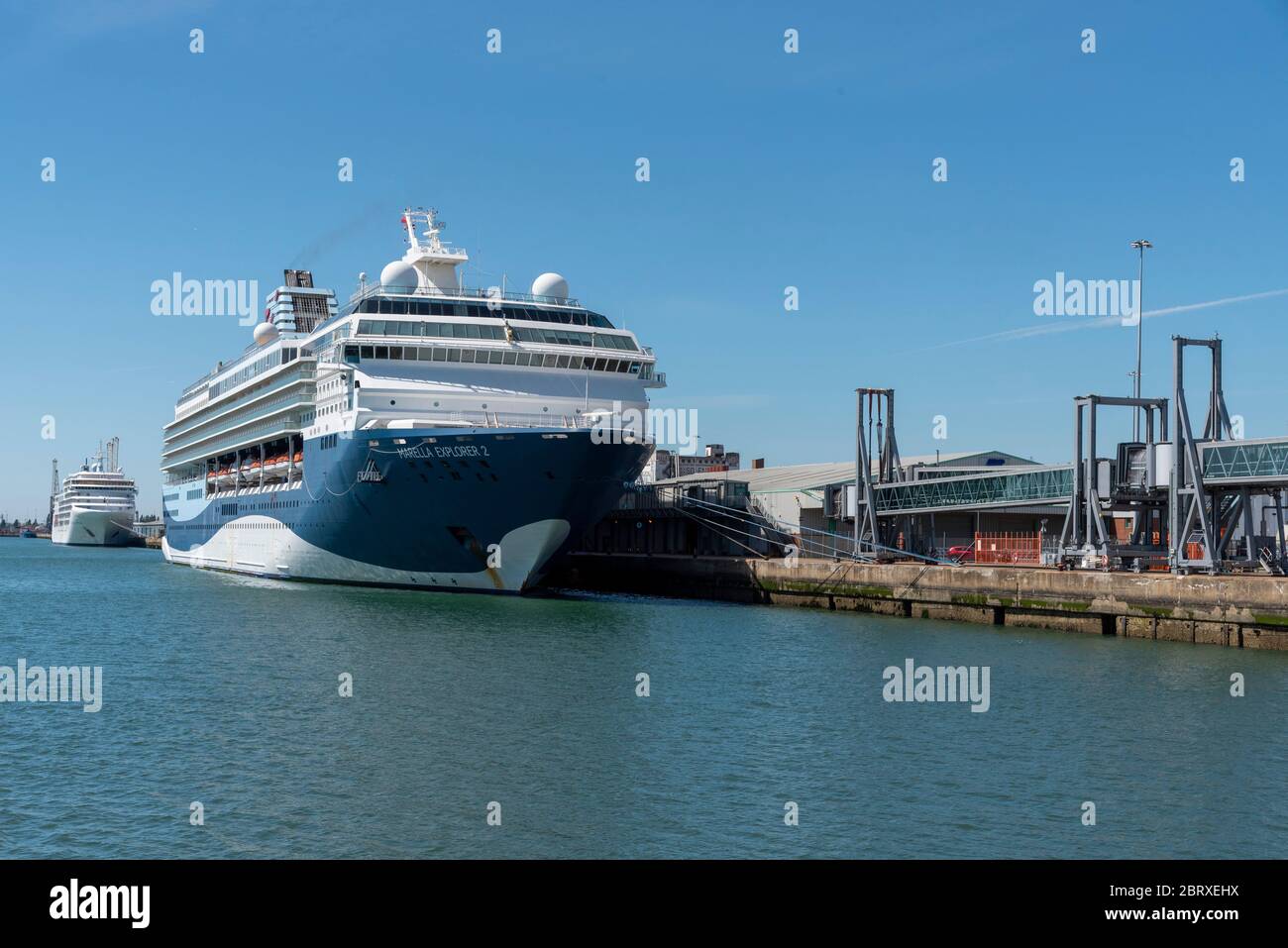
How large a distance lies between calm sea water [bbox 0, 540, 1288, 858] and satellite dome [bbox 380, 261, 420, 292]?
23740mm

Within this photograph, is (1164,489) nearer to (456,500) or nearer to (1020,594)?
(1020,594)

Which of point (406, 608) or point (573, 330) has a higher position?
point (573, 330)

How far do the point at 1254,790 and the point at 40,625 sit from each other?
38630 millimetres

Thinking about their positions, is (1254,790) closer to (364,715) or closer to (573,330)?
(364,715)

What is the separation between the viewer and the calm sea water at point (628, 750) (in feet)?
55.8

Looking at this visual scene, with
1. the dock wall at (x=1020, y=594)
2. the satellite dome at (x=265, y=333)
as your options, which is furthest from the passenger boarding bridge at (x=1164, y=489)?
the satellite dome at (x=265, y=333)

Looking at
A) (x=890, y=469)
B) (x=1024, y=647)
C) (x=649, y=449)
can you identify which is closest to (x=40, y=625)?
(x=649, y=449)

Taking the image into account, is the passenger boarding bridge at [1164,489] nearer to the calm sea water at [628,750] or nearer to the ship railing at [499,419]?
the calm sea water at [628,750]

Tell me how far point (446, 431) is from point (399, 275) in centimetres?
1488

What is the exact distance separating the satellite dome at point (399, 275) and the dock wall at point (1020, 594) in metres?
18.2

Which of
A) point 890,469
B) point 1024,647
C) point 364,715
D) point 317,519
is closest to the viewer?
point 364,715

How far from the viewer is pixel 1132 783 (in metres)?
19.8

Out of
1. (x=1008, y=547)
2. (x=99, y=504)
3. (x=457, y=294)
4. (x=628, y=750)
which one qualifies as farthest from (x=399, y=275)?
(x=99, y=504)
